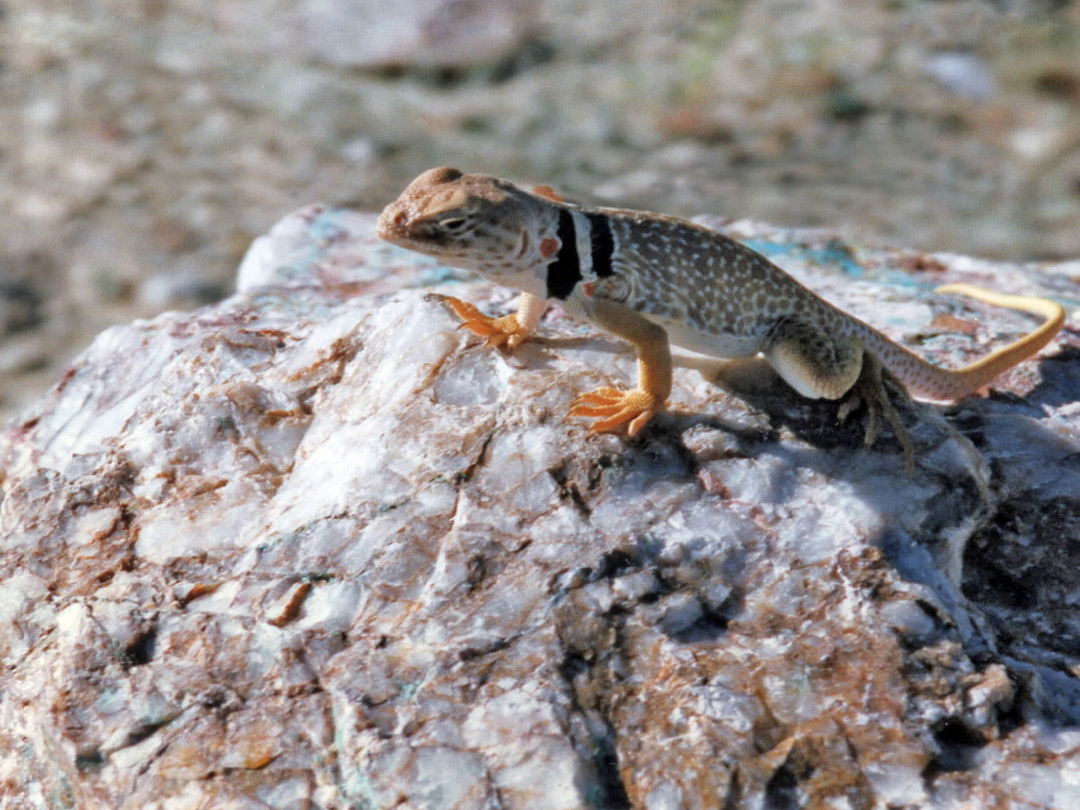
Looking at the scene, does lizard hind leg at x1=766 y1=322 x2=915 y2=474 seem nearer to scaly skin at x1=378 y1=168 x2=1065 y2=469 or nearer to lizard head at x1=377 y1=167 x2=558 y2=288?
scaly skin at x1=378 y1=168 x2=1065 y2=469

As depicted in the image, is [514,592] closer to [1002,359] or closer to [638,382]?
[638,382]

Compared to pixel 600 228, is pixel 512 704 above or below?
below

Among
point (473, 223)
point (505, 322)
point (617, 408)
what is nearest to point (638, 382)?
point (617, 408)

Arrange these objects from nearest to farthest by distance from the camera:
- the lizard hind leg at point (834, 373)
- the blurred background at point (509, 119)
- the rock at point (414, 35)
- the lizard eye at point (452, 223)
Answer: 1. the lizard eye at point (452, 223)
2. the lizard hind leg at point (834, 373)
3. the blurred background at point (509, 119)
4. the rock at point (414, 35)

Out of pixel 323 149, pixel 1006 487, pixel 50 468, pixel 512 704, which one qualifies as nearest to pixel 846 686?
pixel 512 704

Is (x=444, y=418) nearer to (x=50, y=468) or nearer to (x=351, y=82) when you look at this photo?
(x=50, y=468)

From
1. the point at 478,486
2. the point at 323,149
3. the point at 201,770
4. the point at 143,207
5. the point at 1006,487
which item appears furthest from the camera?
the point at 323,149

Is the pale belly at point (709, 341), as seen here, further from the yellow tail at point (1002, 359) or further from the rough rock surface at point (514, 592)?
the yellow tail at point (1002, 359)

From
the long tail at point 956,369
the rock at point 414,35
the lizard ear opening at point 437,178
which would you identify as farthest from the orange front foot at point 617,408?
the rock at point 414,35
